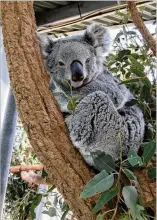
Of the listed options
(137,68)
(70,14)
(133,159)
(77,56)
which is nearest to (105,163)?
(133,159)

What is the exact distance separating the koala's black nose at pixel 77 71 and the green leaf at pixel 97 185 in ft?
2.25

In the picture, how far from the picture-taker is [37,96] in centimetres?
142

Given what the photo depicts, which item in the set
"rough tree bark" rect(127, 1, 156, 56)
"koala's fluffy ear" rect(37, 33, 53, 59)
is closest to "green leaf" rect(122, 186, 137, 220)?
"rough tree bark" rect(127, 1, 156, 56)

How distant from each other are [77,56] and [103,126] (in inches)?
16.8

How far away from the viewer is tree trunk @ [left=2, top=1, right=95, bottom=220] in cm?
A: 141

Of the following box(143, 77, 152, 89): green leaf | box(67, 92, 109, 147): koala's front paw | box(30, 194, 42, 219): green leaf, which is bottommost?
box(30, 194, 42, 219): green leaf

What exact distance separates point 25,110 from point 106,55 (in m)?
0.82

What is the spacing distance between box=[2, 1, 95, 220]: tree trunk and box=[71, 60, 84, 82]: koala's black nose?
35 cm

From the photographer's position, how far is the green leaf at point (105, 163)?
4.21ft

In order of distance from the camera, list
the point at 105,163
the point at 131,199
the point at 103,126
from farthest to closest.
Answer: the point at 103,126 < the point at 105,163 < the point at 131,199

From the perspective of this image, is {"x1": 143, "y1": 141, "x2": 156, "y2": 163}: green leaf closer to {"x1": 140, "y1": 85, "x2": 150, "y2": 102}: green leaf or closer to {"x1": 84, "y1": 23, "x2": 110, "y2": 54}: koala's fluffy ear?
{"x1": 140, "y1": 85, "x2": 150, "y2": 102}: green leaf

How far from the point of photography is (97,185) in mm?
1173

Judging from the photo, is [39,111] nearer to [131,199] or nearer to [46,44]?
[131,199]

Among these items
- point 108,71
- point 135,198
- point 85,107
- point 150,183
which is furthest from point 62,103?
point 135,198
